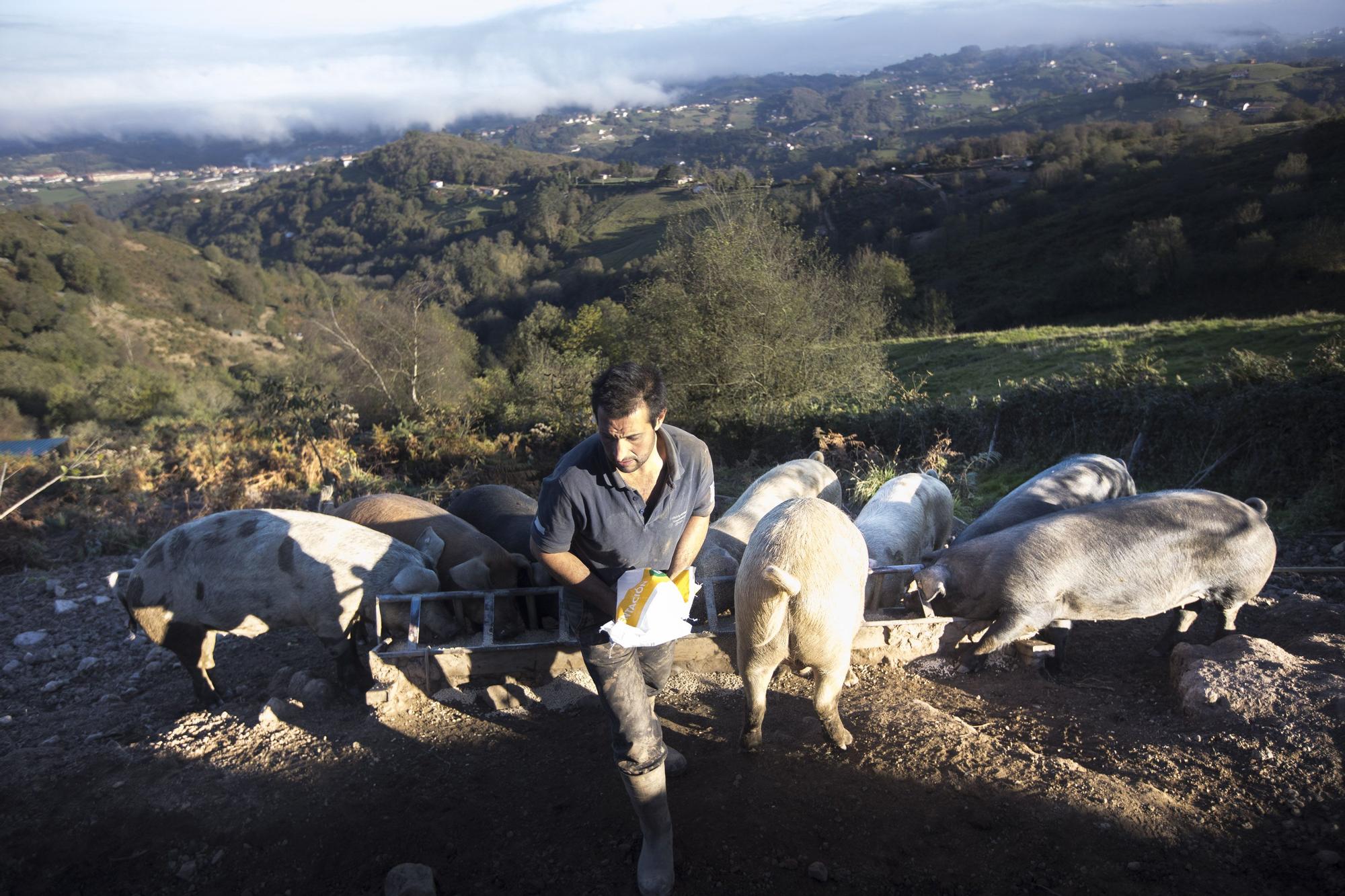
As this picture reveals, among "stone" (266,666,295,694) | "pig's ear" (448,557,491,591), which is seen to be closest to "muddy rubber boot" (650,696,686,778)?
"pig's ear" (448,557,491,591)

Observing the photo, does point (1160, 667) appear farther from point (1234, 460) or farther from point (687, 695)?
point (1234, 460)

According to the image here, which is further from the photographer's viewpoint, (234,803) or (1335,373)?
(1335,373)

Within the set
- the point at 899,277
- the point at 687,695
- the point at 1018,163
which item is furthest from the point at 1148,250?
the point at 687,695

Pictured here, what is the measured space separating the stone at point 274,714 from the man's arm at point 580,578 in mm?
2773

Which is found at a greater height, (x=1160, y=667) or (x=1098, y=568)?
(x=1098, y=568)

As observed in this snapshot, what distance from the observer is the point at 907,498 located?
639 centimetres

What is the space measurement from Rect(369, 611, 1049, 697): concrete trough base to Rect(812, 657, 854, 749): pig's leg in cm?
82

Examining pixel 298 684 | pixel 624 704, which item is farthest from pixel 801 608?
pixel 298 684

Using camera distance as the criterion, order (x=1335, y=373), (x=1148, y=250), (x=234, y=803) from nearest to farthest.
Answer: (x=234, y=803)
(x=1335, y=373)
(x=1148, y=250)

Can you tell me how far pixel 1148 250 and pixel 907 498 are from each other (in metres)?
44.5

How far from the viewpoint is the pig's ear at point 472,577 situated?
5223 millimetres

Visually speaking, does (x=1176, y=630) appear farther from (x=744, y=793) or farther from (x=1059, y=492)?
(x=744, y=793)

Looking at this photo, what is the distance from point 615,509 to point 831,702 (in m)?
1.82

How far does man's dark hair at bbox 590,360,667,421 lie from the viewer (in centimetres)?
280
